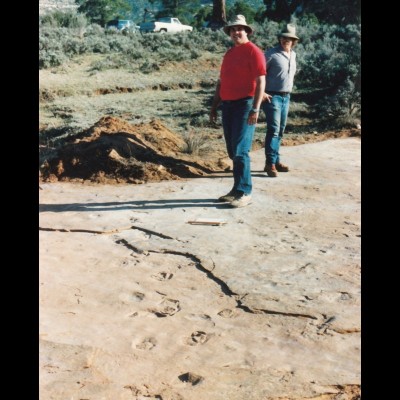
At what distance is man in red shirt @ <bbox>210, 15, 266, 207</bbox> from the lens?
617 centimetres

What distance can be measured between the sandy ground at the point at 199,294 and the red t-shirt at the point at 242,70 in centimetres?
120

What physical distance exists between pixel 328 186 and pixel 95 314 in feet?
13.4

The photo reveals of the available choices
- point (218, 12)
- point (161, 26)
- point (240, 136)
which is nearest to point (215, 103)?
point (240, 136)

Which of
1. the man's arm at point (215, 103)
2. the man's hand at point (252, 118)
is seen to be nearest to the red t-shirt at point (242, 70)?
Answer: the man's hand at point (252, 118)

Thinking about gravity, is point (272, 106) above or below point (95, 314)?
above

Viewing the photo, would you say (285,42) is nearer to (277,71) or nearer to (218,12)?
(277,71)

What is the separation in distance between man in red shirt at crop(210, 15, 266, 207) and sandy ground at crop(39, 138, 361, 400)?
34 centimetres

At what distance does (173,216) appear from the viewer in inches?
245

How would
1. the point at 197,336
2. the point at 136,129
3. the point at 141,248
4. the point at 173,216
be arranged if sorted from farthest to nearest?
the point at 136,129
the point at 173,216
the point at 141,248
the point at 197,336

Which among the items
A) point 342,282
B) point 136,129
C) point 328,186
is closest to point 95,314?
point 342,282

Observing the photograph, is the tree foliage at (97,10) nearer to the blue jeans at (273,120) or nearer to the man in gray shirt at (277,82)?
the man in gray shirt at (277,82)

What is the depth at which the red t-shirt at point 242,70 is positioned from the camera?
6.14 m

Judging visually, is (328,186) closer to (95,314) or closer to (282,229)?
(282,229)

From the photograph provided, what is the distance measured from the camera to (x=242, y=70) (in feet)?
20.4
